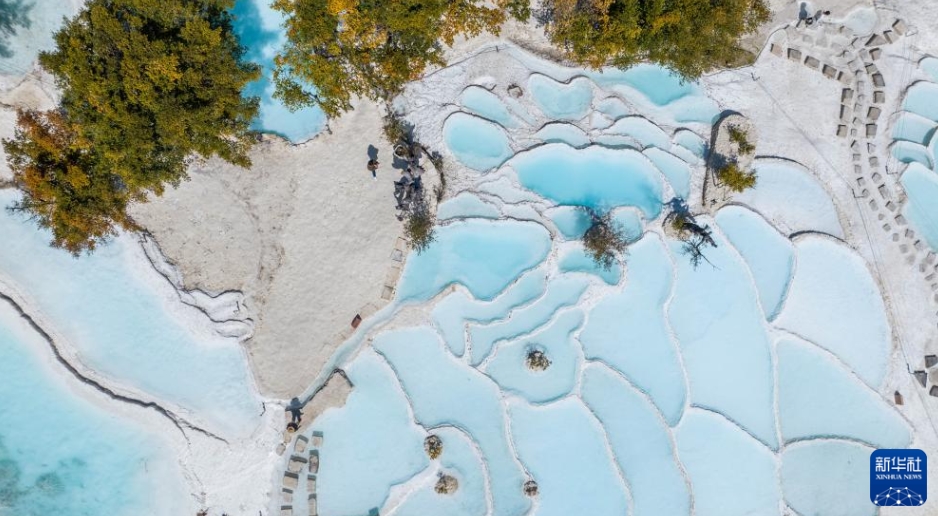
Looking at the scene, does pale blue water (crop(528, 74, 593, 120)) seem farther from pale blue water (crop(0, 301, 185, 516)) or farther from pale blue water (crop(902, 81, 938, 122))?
pale blue water (crop(0, 301, 185, 516))

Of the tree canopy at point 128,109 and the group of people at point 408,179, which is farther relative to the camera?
the group of people at point 408,179

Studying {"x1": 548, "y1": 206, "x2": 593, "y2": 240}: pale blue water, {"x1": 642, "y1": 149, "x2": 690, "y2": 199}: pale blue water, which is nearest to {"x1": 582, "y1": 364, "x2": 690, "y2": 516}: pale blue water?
{"x1": 548, "y1": 206, "x2": 593, "y2": 240}: pale blue water

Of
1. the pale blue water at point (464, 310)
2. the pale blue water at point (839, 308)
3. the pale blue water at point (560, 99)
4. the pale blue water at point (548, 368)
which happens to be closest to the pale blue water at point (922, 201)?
the pale blue water at point (839, 308)

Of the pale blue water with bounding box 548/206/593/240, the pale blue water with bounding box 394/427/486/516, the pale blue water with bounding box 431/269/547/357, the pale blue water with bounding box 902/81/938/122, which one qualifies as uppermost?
the pale blue water with bounding box 902/81/938/122

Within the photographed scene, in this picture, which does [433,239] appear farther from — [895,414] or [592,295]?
[895,414]

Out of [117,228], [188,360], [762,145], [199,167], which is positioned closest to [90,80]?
[199,167]

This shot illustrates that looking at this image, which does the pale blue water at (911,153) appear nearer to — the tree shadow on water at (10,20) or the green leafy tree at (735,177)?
the green leafy tree at (735,177)
